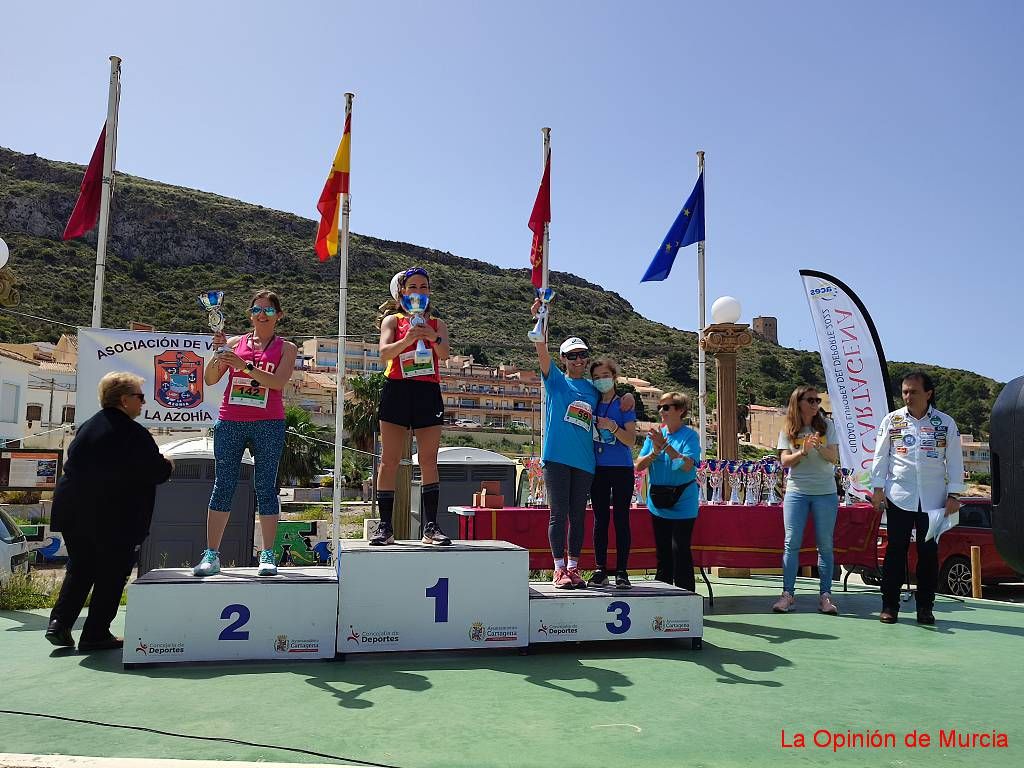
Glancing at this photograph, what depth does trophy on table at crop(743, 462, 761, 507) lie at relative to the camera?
24.0 ft

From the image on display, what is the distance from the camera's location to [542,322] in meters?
4.49

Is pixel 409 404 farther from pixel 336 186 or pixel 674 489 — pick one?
pixel 336 186

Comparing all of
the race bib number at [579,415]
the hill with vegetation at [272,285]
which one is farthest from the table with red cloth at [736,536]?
the hill with vegetation at [272,285]

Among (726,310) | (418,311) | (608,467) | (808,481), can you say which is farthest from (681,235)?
(418,311)

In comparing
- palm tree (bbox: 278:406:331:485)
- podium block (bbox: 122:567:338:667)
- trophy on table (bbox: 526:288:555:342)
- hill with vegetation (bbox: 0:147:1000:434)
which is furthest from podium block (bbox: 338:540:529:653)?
hill with vegetation (bbox: 0:147:1000:434)

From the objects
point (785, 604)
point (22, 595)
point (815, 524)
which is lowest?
point (22, 595)

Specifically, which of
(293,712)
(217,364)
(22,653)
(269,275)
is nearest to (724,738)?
(293,712)

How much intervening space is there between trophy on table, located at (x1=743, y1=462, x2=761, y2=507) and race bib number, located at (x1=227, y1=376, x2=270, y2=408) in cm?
465

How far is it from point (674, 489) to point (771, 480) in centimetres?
236

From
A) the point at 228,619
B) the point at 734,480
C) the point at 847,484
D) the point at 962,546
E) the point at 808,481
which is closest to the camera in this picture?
the point at 228,619

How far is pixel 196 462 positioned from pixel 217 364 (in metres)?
7.51

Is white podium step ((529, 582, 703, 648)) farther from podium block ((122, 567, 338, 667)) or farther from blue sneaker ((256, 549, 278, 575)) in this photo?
blue sneaker ((256, 549, 278, 575))

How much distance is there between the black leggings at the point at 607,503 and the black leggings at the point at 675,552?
575mm

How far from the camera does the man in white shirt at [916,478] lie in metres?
5.29
